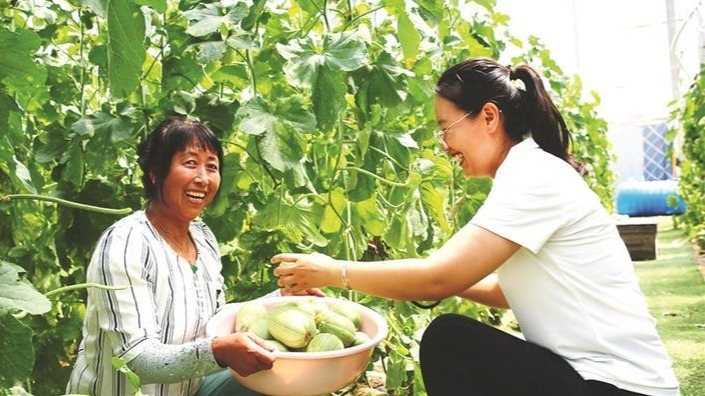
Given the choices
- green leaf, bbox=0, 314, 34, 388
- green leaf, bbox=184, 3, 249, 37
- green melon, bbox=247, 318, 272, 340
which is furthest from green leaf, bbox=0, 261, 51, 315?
green leaf, bbox=184, 3, 249, 37

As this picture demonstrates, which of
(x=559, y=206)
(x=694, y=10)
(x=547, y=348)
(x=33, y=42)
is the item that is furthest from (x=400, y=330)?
(x=694, y=10)

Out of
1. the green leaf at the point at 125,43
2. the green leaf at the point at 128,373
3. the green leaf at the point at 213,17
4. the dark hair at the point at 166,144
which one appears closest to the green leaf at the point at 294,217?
the dark hair at the point at 166,144

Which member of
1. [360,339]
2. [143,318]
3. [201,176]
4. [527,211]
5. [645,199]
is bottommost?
[645,199]

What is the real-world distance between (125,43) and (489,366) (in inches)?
45.5

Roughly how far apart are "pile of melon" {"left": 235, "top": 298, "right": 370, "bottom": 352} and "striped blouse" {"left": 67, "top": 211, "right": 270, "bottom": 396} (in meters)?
0.12

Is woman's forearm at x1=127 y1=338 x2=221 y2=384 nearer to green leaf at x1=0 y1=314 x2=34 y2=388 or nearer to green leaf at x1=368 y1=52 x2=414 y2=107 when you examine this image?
green leaf at x1=0 y1=314 x2=34 y2=388

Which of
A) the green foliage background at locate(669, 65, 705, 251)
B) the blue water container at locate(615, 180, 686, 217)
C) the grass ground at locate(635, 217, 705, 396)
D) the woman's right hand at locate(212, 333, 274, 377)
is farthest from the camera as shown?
the blue water container at locate(615, 180, 686, 217)

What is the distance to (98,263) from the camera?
1.51m

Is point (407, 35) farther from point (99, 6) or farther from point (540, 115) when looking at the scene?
point (99, 6)

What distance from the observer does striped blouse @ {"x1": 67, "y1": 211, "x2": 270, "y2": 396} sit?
147 cm

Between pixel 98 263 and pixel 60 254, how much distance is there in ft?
1.61

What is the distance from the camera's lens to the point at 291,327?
1467mm

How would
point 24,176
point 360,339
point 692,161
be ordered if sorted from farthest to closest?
point 692,161, point 360,339, point 24,176

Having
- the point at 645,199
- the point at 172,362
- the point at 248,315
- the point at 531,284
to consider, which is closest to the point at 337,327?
the point at 248,315
